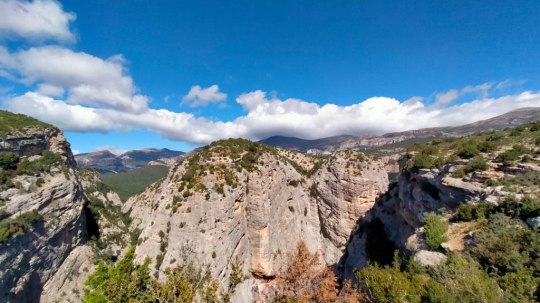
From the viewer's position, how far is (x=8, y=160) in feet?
149

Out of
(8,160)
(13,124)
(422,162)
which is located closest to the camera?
(422,162)

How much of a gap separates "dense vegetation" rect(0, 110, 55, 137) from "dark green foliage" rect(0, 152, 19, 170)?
6.78 m

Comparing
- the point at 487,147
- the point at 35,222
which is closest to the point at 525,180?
the point at 487,147

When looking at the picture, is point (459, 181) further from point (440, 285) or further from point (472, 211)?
point (440, 285)

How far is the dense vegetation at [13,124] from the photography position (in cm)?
5168

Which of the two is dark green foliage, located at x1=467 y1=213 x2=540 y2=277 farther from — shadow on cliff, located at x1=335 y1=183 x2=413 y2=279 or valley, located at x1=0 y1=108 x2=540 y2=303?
shadow on cliff, located at x1=335 y1=183 x2=413 y2=279

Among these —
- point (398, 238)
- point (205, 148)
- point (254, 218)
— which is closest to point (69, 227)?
point (205, 148)

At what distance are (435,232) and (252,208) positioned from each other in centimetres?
2959

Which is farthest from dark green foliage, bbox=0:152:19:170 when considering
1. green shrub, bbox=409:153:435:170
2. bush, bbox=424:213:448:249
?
green shrub, bbox=409:153:435:170

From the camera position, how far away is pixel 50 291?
38.3 meters

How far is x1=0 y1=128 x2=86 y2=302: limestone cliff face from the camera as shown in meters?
33.2

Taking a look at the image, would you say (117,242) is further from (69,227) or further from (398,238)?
(398,238)

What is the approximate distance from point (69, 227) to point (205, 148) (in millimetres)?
25444

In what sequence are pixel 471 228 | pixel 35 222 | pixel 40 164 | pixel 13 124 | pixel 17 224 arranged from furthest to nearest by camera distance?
pixel 13 124, pixel 40 164, pixel 35 222, pixel 17 224, pixel 471 228
